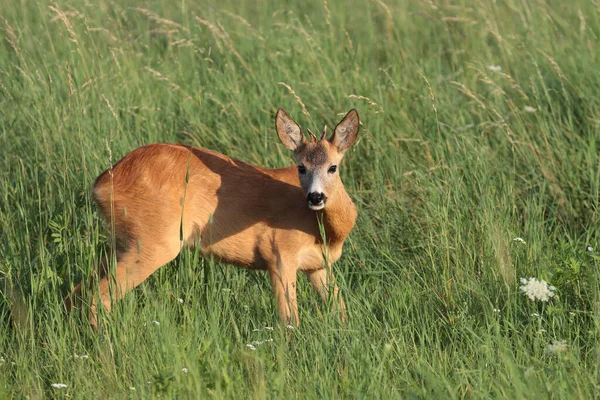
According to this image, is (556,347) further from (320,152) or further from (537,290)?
(320,152)

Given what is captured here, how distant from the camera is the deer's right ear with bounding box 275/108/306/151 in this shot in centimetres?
521

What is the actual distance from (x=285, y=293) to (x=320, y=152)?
768 millimetres

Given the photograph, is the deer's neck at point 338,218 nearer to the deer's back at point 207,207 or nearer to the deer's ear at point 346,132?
the deer's back at point 207,207

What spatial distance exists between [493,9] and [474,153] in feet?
9.29

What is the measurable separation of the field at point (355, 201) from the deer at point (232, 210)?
0.17 metres

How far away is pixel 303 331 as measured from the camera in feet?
14.9

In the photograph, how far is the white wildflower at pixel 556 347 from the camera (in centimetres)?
383

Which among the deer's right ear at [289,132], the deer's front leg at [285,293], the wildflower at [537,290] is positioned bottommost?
the deer's front leg at [285,293]

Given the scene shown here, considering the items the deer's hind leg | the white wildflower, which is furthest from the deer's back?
the white wildflower

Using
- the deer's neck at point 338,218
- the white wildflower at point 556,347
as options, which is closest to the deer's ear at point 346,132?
the deer's neck at point 338,218

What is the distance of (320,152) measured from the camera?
5.08 metres

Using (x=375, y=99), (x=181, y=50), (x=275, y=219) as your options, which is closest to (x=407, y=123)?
(x=375, y=99)

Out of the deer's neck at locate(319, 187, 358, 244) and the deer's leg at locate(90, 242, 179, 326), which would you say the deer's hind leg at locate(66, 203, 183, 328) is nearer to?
the deer's leg at locate(90, 242, 179, 326)

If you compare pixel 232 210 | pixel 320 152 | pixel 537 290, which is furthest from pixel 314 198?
pixel 537 290
